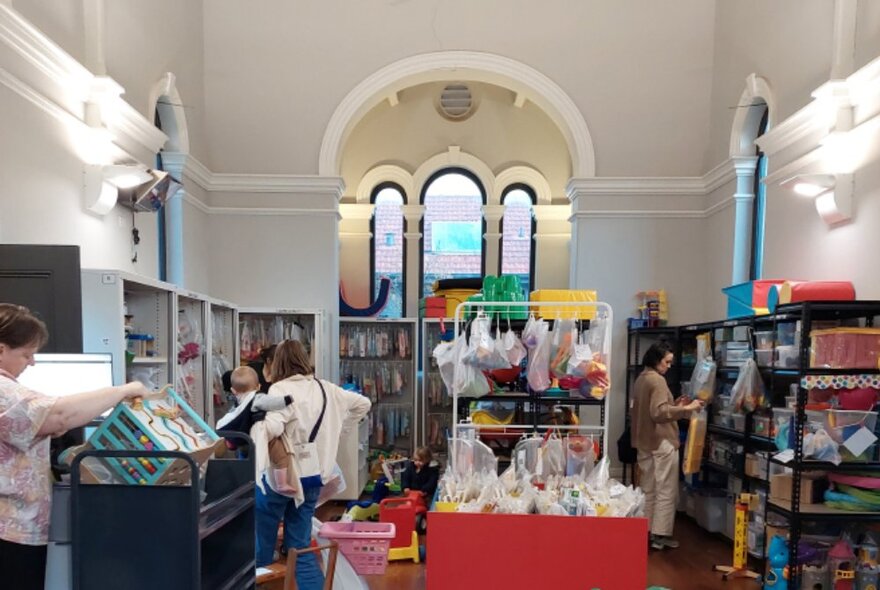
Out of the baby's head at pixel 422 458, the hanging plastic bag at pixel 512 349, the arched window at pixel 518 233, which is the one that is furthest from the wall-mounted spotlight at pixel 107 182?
the arched window at pixel 518 233

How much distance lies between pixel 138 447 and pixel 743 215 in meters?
5.11

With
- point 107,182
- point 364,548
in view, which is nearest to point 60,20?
point 107,182

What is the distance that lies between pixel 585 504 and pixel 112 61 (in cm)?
413

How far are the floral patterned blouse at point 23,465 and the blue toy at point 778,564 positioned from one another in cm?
377

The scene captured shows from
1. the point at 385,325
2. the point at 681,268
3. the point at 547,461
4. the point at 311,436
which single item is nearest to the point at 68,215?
the point at 311,436

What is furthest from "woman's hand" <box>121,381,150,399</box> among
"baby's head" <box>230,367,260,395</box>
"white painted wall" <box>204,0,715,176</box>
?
"white painted wall" <box>204,0,715,176</box>

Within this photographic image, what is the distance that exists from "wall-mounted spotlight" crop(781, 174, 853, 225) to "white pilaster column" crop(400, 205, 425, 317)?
16.5 ft

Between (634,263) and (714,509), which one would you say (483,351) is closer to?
(714,509)

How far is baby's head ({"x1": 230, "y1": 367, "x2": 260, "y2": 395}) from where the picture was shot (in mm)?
3709

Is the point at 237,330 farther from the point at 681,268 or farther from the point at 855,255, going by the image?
the point at 855,255

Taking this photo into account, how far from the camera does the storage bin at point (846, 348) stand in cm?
317

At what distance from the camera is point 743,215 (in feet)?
17.2

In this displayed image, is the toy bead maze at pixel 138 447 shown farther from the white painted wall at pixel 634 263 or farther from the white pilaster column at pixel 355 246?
the white pilaster column at pixel 355 246

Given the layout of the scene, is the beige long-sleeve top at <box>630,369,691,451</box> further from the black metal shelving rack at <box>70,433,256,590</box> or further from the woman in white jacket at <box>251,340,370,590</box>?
the black metal shelving rack at <box>70,433,256,590</box>
